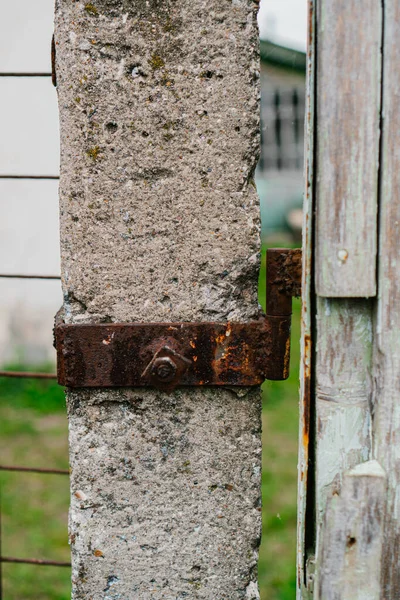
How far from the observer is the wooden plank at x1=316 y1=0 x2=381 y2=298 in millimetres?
960

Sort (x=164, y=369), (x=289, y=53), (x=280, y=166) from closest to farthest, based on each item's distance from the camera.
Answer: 1. (x=164, y=369)
2. (x=289, y=53)
3. (x=280, y=166)

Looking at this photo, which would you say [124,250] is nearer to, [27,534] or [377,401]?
[377,401]

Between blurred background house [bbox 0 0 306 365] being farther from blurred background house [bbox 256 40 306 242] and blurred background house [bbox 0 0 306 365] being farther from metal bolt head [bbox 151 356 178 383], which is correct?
blurred background house [bbox 256 40 306 242]

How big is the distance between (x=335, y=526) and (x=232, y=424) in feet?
0.90

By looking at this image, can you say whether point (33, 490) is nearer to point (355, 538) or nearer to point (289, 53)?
point (289, 53)

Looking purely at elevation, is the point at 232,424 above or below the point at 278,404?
above

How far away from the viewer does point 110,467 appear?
1.18 metres

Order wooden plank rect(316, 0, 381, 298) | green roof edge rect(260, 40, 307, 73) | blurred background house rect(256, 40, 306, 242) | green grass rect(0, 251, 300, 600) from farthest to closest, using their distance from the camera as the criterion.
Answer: blurred background house rect(256, 40, 306, 242)
green grass rect(0, 251, 300, 600)
green roof edge rect(260, 40, 307, 73)
wooden plank rect(316, 0, 381, 298)

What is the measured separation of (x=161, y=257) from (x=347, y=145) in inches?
15.1

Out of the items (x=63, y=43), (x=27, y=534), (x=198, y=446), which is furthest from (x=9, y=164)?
(x=198, y=446)

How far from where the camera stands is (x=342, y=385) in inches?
41.6

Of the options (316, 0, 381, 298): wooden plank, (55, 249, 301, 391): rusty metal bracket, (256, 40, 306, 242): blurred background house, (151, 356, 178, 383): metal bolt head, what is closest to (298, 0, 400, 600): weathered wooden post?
(316, 0, 381, 298): wooden plank

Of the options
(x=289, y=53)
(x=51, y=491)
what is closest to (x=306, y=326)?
(x=289, y=53)

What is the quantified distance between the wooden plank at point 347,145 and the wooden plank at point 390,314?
2 cm
